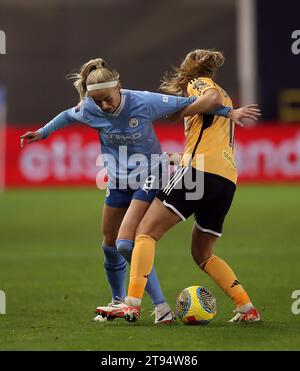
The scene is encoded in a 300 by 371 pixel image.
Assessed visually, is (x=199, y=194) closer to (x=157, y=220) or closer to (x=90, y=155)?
(x=157, y=220)

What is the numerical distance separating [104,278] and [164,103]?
3822 mm

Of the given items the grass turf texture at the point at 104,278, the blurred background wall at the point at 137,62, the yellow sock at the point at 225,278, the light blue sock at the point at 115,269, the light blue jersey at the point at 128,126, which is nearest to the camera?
the grass turf texture at the point at 104,278

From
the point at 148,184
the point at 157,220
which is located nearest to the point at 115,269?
the point at 148,184

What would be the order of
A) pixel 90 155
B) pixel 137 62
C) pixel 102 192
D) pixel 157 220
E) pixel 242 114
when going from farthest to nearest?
pixel 137 62, pixel 102 192, pixel 90 155, pixel 157 220, pixel 242 114

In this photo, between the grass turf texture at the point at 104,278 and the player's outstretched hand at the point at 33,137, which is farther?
the player's outstretched hand at the point at 33,137

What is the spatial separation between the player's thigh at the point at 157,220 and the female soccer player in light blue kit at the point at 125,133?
0.64 feet

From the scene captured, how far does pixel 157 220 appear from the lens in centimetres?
749

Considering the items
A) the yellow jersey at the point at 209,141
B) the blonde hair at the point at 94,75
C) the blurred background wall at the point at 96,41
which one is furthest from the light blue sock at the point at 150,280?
the blurred background wall at the point at 96,41

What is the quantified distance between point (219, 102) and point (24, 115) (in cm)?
2001

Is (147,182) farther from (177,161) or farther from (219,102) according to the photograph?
(219,102)

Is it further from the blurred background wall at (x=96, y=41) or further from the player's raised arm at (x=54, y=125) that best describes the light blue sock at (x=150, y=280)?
the blurred background wall at (x=96, y=41)

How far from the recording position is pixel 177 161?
26.2ft

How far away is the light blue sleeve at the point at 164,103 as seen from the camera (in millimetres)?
7598

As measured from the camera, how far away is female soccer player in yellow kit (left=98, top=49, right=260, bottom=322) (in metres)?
7.44
